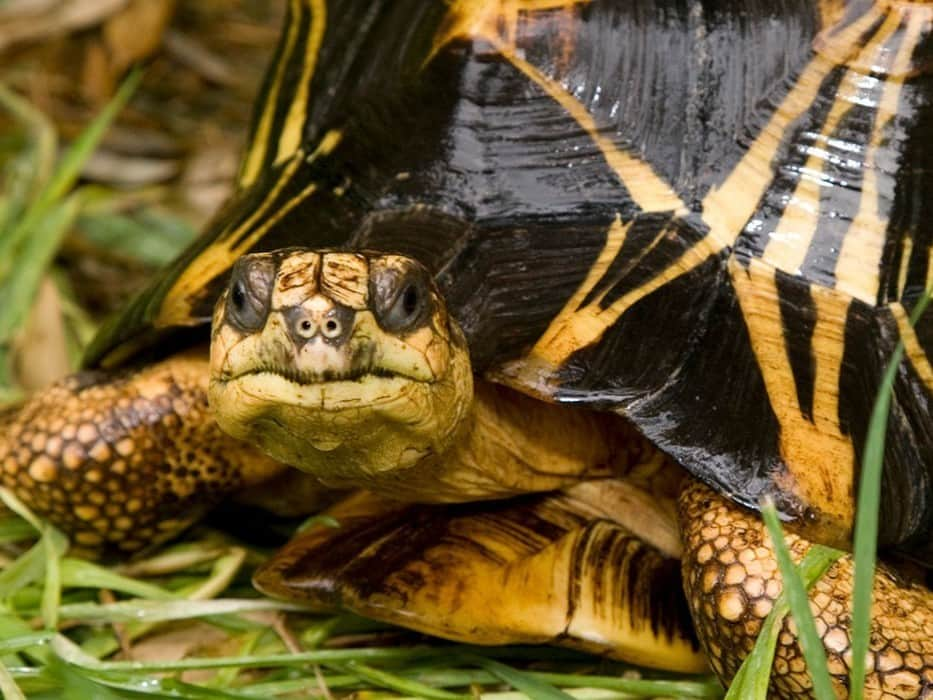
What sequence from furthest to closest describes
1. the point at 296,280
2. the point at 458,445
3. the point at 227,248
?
the point at 227,248 → the point at 458,445 → the point at 296,280

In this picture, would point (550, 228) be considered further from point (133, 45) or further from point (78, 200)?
point (133, 45)

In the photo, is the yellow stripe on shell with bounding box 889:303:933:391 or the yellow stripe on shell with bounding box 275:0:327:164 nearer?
the yellow stripe on shell with bounding box 889:303:933:391

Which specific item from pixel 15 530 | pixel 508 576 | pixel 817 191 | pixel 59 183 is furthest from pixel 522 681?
pixel 59 183

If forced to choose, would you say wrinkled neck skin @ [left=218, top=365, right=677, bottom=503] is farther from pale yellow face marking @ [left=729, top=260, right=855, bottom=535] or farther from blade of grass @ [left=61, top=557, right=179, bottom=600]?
blade of grass @ [left=61, top=557, right=179, bottom=600]

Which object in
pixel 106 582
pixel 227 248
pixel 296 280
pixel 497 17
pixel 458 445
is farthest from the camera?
pixel 106 582

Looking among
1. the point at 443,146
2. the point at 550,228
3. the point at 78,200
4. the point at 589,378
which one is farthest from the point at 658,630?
the point at 78,200

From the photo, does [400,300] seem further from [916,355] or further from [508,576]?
[916,355]

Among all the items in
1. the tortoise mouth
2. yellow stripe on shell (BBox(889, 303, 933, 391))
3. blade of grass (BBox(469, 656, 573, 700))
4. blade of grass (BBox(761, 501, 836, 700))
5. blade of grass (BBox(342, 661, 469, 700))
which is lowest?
blade of grass (BBox(342, 661, 469, 700))

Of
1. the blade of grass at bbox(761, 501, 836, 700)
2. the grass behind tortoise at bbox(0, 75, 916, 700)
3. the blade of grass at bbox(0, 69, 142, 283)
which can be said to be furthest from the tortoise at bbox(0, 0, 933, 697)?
the blade of grass at bbox(0, 69, 142, 283)
